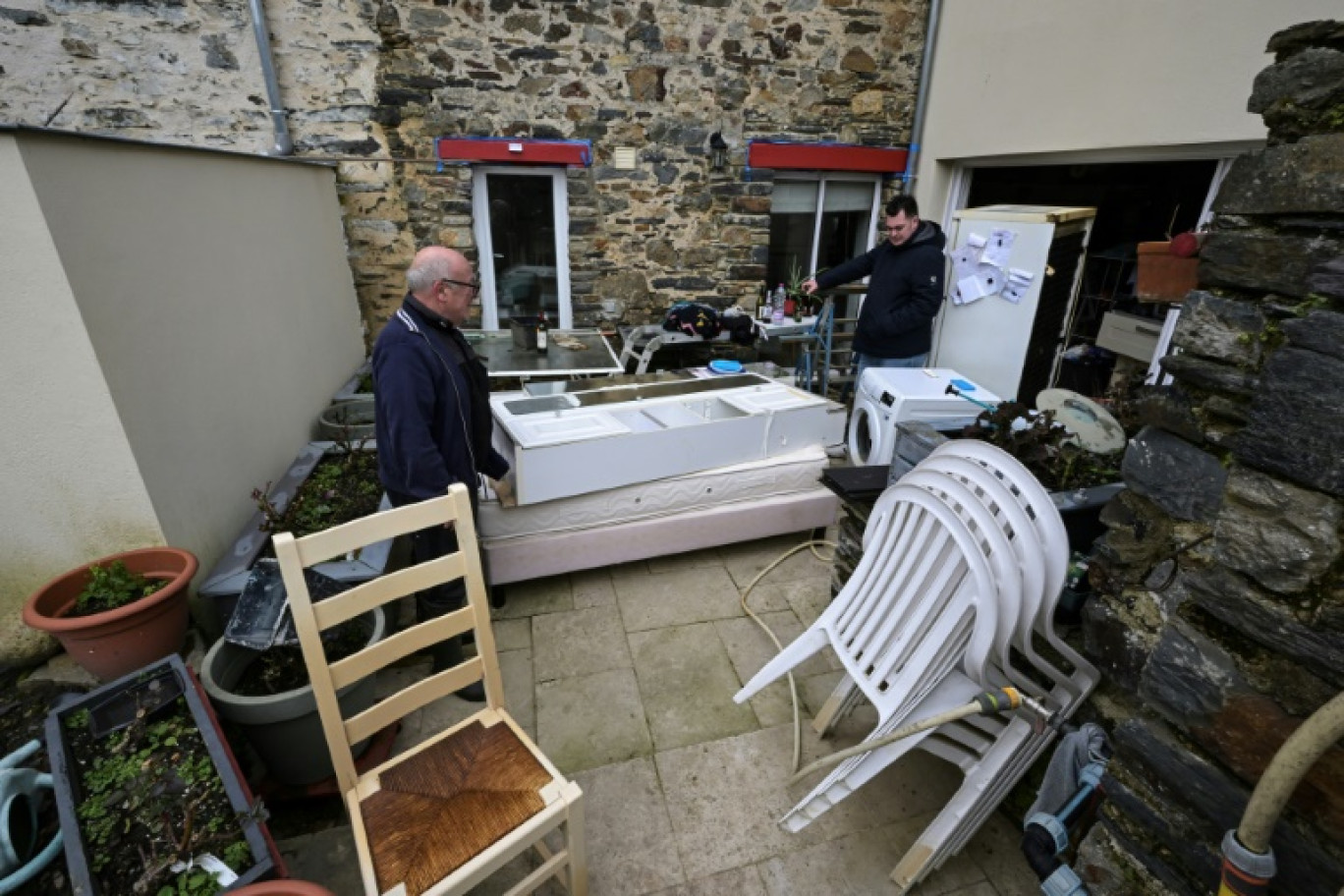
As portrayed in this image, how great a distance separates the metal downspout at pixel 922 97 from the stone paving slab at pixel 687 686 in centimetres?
472

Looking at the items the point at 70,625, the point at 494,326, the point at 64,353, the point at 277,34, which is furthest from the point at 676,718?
the point at 277,34

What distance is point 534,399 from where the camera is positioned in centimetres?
315

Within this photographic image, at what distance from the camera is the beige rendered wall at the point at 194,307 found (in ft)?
6.25

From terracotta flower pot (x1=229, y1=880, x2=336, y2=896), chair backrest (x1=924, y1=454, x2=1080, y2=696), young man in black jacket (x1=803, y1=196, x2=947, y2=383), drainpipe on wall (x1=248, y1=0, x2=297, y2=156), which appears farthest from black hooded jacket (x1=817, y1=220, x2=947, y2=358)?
drainpipe on wall (x1=248, y1=0, x2=297, y2=156)

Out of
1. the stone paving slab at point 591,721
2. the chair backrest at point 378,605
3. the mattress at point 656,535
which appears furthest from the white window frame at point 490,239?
the chair backrest at point 378,605

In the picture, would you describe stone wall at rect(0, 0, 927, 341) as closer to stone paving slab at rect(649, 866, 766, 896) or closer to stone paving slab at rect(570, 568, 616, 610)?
stone paving slab at rect(570, 568, 616, 610)

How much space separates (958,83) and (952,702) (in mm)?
5111

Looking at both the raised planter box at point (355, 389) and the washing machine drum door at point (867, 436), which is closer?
the washing machine drum door at point (867, 436)

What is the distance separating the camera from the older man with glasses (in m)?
2.16

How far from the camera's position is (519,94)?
14.9ft

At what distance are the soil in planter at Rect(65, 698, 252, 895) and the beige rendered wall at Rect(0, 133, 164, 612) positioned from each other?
0.80 meters

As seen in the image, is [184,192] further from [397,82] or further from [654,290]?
[654,290]

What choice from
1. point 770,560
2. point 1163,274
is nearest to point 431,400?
point 770,560

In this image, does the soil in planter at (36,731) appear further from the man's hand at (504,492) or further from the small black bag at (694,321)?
the small black bag at (694,321)
